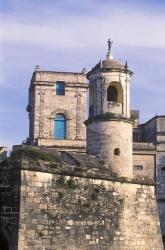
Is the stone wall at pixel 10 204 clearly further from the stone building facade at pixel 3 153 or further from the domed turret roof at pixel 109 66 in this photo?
the domed turret roof at pixel 109 66

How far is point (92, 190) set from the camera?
21.7 m

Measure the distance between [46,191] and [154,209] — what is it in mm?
5314

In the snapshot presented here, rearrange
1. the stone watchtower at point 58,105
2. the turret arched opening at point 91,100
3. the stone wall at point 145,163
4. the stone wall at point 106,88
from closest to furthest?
the stone wall at point 106,88 → the turret arched opening at point 91,100 → the stone wall at point 145,163 → the stone watchtower at point 58,105

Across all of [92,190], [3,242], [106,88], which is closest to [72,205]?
[92,190]

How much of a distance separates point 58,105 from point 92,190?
2591cm

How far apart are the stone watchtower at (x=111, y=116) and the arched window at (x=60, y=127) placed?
777 inches

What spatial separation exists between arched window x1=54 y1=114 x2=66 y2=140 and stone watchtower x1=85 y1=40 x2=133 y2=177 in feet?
64.7

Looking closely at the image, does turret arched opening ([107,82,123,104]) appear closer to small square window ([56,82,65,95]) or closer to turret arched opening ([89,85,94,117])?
turret arched opening ([89,85,94,117])

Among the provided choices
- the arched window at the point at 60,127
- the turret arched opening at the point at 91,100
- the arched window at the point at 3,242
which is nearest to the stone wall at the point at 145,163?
the arched window at the point at 60,127

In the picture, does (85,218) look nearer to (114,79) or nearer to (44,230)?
(44,230)

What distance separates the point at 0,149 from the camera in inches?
1243

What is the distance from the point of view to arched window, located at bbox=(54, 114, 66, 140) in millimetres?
46344

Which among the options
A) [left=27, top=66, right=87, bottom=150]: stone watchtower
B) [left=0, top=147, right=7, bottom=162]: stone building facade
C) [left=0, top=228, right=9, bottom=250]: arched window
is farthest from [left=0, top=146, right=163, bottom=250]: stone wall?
[left=27, top=66, right=87, bottom=150]: stone watchtower

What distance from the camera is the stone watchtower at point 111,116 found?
969 inches
